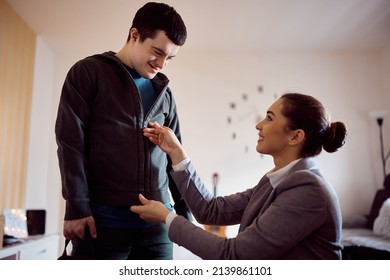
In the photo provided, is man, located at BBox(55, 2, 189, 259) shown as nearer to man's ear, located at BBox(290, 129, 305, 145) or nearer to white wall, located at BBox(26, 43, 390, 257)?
man's ear, located at BBox(290, 129, 305, 145)

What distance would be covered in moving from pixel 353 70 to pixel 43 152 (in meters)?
2.33

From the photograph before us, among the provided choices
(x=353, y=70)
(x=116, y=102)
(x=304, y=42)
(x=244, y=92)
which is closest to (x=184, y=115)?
(x=244, y=92)

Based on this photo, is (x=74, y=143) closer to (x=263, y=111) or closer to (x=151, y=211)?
(x=151, y=211)

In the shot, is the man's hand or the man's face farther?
the man's face

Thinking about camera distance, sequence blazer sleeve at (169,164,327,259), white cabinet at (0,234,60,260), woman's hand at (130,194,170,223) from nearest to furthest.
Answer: blazer sleeve at (169,164,327,259) → woman's hand at (130,194,170,223) → white cabinet at (0,234,60,260)

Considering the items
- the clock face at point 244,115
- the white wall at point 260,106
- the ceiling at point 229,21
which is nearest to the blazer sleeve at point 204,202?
the ceiling at point 229,21

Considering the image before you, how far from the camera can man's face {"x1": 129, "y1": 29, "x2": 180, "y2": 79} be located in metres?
0.88

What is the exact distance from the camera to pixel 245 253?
742 millimetres

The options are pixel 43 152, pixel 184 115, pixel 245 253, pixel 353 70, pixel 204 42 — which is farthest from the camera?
pixel 184 115

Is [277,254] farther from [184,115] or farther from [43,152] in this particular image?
[184,115]

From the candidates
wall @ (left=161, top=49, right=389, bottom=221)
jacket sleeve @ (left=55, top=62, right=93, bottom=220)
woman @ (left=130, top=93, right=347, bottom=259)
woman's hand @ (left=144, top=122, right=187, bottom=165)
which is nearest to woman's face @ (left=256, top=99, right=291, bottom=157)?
woman @ (left=130, top=93, right=347, bottom=259)

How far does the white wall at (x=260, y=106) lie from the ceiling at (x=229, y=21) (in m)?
0.40

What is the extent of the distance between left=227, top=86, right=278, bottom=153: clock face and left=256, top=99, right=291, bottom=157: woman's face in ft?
6.38

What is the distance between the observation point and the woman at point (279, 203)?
72 centimetres
